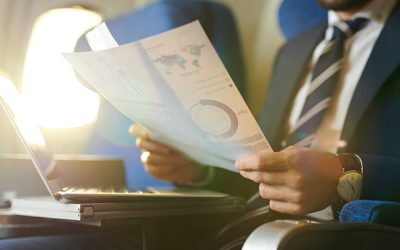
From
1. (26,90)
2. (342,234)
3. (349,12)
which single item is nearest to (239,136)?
(342,234)

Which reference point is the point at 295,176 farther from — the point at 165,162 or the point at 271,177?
the point at 165,162

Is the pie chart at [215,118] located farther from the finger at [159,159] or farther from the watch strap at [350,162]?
the finger at [159,159]

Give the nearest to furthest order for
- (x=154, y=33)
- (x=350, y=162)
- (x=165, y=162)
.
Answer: (x=350, y=162) → (x=165, y=162) → (x=154, y=33)

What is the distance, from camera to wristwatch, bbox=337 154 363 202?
2.38 feet

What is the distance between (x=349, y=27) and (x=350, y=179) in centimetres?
49

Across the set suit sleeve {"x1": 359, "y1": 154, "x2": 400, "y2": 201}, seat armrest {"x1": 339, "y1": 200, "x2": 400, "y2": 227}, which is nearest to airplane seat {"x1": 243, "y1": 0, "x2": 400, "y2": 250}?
seat armrest {"x1": 339, "y1": 200, "x2": 400, "y2": 227}

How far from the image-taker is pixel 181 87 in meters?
0.66

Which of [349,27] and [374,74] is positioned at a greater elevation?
Answer: [349,27]

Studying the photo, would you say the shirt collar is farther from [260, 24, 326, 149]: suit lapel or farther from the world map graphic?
the world map graphic

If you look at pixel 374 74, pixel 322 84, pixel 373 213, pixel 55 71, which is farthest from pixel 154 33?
pixel 373 213

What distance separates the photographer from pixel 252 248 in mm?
519

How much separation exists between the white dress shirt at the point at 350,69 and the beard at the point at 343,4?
0.6 inches

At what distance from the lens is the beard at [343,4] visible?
3.62ft

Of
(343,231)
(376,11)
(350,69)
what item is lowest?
(343,231)
